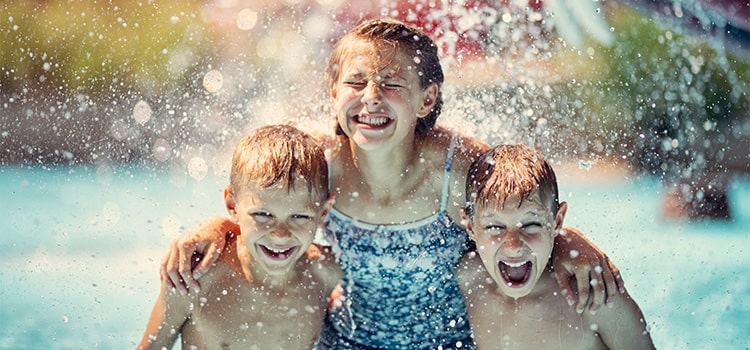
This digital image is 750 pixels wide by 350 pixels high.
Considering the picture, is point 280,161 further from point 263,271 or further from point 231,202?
point 263,271

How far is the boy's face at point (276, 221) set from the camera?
2.70m

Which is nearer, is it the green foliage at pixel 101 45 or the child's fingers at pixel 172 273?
the child's fingers at pixel 172 273

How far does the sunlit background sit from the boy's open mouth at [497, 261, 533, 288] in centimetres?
140

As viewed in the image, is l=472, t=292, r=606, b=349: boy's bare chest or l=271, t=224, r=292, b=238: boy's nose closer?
l=271, t=224, r=292, b=238: boy's nose

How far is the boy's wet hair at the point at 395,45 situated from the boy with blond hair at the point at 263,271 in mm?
289

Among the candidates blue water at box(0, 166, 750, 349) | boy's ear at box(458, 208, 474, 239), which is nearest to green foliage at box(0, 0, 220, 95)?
blue water at box(0, 166, 750, 349)

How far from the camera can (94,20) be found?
6977 mm

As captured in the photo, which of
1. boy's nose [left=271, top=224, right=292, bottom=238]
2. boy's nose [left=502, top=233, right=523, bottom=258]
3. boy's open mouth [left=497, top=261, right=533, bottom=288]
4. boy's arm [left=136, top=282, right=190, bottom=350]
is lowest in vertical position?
boy's arm [left=136, top=282, right=190, bottom=350]

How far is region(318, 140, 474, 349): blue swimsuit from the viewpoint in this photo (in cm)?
298

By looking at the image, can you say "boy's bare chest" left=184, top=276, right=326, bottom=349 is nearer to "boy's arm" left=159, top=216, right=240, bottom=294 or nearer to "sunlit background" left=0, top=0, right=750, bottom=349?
"boy's arm" left=159, top=216, right=240, bottom=294

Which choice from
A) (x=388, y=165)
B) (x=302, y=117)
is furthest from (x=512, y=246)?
(x=302, y=117)

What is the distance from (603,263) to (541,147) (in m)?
2.75

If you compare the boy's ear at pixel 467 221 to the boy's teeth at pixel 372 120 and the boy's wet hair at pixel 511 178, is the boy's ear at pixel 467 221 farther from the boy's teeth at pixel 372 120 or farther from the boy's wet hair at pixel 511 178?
the boy's teeth at pixel 372 120

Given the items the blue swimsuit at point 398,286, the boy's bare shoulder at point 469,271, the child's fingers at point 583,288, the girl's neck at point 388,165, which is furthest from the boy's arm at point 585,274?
the girl's neck at point 388,165
